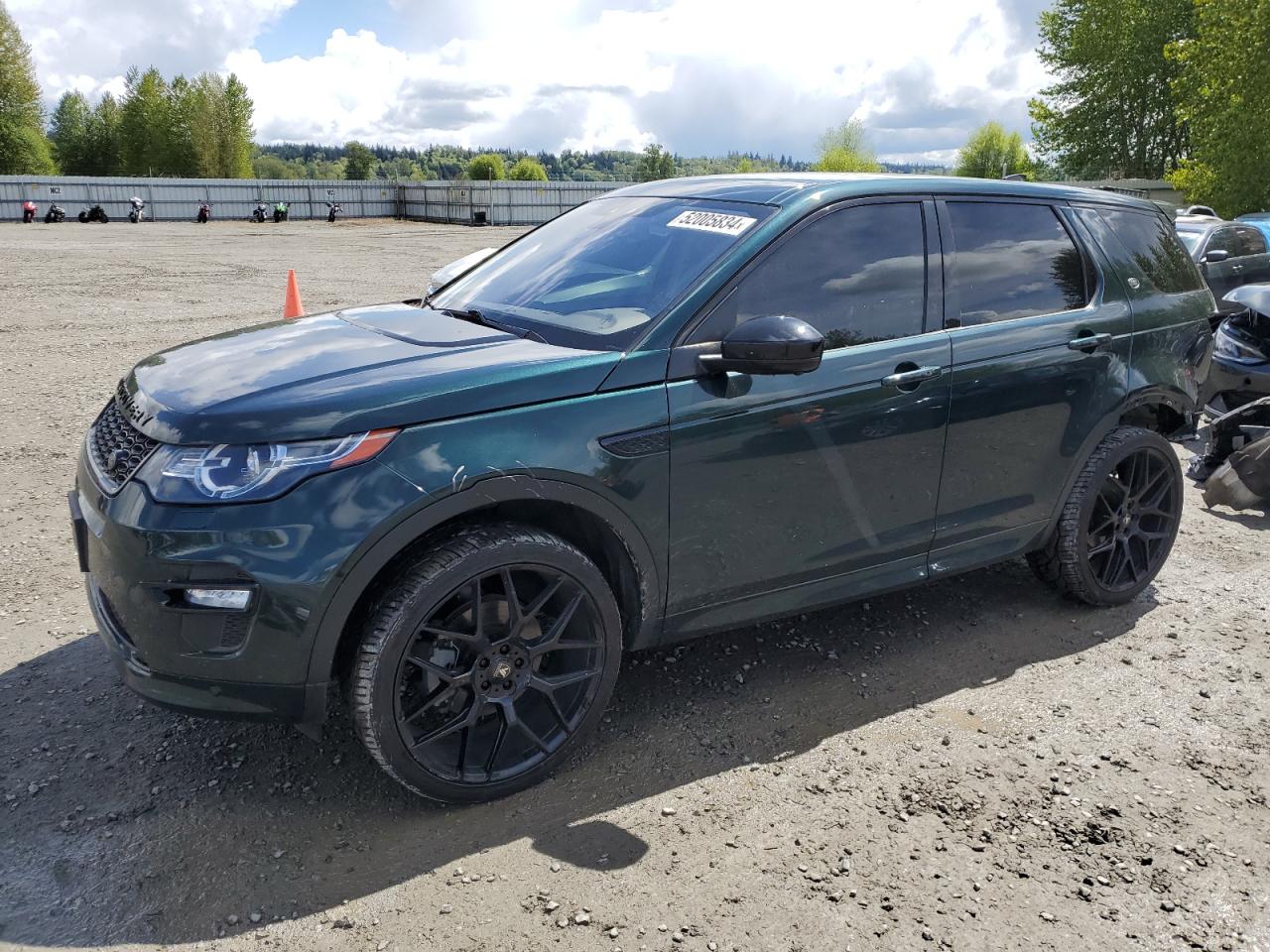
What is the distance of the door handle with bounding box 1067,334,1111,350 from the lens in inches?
170

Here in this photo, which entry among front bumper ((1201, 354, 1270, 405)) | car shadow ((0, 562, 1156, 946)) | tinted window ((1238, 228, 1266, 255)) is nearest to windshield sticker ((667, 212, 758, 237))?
car shadow ((0, 562, 1156, 946))

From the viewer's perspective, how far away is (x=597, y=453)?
313cm

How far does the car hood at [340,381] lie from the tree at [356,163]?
13704 cm

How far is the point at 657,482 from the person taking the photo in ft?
10.7

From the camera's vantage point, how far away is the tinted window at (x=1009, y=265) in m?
4.04

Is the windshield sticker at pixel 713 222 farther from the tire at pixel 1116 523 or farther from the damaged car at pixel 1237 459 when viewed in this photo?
the damaged car at pixel 1237 459

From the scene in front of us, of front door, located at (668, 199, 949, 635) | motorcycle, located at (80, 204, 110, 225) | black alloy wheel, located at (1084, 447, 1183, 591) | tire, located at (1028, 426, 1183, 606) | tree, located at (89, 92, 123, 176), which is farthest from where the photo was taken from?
tree, located at (89, 92, 123, 176)

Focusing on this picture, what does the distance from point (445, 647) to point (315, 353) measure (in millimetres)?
1049

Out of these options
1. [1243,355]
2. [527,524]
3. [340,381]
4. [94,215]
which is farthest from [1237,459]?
[94,215]

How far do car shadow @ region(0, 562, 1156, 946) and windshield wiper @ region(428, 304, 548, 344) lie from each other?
1.40 m

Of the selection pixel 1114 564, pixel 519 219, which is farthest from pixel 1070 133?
pixel 1114 564

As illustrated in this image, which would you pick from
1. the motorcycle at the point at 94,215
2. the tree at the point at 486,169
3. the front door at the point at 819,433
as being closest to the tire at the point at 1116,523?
the front door at the point at 819,433

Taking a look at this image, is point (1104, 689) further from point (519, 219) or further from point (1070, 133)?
point (1070, 133)

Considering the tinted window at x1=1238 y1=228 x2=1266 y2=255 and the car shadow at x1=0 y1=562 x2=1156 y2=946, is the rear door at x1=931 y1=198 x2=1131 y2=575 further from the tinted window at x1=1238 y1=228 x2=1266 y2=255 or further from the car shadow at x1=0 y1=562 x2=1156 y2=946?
the tinted window at x1=1238 y1=228 x2=1266 y2=255
